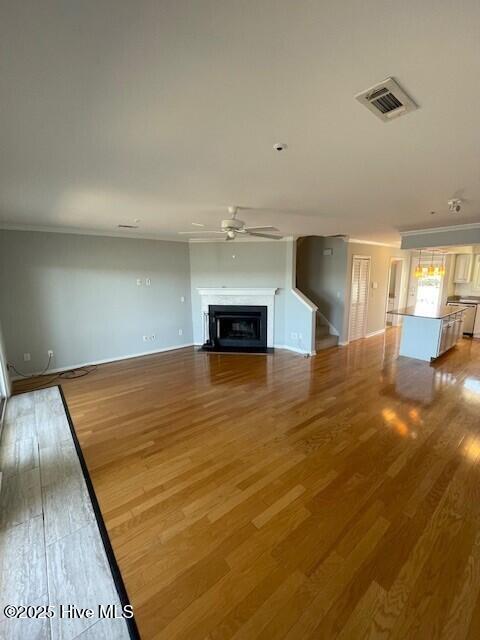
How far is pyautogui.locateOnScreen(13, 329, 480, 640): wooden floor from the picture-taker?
4.50 ft

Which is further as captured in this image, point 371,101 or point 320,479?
point 320,479

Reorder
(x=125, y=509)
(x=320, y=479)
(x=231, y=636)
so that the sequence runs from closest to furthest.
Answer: (x=231, y=636)
(x=125, y=509)
(x=320, y=479)

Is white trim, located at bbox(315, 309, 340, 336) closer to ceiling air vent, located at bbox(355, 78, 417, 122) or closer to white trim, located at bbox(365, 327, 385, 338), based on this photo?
white trim, located at bbox(365, 327, 385, 338)

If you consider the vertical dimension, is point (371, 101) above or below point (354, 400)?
above

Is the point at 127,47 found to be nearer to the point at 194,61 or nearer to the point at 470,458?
the point at 194,61

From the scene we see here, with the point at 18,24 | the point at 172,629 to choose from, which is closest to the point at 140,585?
the point at 172,629

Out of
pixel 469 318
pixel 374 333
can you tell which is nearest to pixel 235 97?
pixel 374 333

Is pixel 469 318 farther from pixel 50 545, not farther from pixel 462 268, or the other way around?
pixel 50 545

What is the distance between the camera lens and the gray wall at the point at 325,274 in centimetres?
625

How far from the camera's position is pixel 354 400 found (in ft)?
11.9

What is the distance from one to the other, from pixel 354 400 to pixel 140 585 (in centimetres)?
303

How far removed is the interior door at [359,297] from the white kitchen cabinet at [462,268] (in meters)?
3.23

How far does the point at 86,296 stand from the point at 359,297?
20.0ft

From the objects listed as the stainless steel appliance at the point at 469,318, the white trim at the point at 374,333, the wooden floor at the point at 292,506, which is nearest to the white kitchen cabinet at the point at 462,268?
the stainless steel appliance at the point at 469,318
